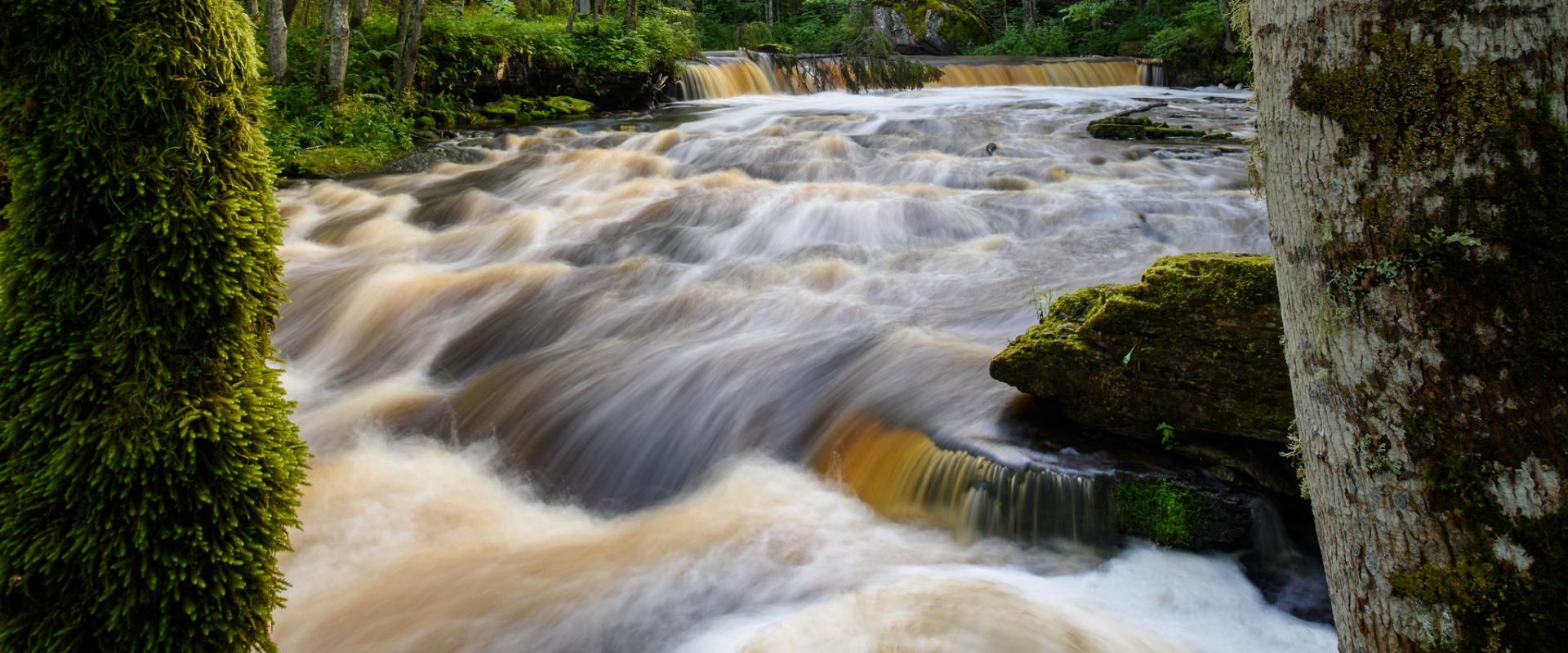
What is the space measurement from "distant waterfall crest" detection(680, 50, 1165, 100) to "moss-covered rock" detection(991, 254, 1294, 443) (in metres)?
16.9

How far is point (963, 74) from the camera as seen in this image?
24.1 m

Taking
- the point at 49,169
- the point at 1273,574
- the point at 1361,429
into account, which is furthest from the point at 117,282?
the point at 1273,574

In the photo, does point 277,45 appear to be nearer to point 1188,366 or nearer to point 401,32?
point 401,32

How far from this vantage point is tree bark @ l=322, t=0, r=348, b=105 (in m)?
12.9

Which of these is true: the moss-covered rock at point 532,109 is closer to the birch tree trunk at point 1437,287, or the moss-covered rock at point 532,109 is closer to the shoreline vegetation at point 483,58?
the shoreline vegetation at point 483,58

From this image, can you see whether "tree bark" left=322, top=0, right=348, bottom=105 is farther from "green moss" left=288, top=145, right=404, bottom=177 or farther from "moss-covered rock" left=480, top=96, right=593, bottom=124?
"moss-covered rock" left=480, top=96, right=593, bottom=124

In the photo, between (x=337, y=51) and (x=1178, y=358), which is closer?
(x=1178, y=358)

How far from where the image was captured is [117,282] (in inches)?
75.3

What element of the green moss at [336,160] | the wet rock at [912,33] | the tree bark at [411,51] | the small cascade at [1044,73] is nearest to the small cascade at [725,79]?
the small cascade at [1044,73]

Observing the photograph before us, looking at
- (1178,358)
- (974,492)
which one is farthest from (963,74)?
(974,492)

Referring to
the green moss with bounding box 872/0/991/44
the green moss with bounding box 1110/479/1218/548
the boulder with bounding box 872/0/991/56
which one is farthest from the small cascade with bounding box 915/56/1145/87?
the green moss with bounding box 1110/479/1218/548

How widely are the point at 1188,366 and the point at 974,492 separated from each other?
116 cm

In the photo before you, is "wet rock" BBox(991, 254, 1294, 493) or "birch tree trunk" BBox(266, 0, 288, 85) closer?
"wet rock" BBox(991, 254, 1294, 493)

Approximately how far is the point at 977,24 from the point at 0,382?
1382 inches
